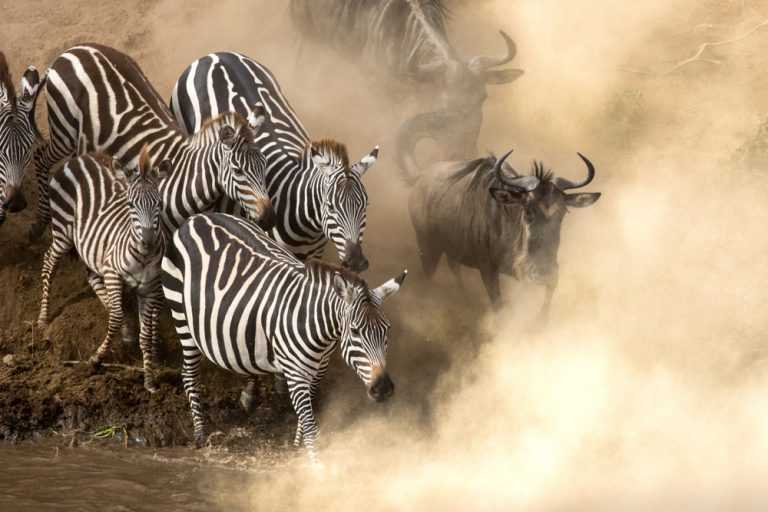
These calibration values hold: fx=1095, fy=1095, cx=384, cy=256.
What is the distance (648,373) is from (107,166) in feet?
16.1

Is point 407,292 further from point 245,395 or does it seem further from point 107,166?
point 107,166

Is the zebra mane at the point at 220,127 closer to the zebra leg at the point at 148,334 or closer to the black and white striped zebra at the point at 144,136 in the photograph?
the black and white striped zebra at the point at 144,136

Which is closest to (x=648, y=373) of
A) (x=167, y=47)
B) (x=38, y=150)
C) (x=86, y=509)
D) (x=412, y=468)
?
(x=412, y=468)

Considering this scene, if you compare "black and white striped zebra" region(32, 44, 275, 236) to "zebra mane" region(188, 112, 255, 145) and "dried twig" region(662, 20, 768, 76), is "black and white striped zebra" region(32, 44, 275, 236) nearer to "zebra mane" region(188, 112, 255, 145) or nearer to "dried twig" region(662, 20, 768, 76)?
"zebra mane" region(188, 112, 255, 145)

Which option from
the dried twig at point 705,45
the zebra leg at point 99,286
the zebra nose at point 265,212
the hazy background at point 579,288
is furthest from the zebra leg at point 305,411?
the dried twig at point 705,45

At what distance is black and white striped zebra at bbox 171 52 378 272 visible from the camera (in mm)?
8633

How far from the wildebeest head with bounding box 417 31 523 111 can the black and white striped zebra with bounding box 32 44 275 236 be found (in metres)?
2.59

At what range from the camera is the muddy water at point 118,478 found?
7.41 meters

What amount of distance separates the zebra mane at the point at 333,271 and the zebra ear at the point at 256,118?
175 centimetres

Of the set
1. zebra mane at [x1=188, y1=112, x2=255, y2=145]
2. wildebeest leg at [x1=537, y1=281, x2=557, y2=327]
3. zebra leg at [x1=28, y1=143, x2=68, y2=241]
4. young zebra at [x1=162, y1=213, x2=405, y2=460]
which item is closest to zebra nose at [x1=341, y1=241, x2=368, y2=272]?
young zebra at [x1=162, y1=213, x2=405, y2=460]

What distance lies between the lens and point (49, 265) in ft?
30.9

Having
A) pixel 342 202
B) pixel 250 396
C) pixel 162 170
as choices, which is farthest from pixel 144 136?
pixel 250 396

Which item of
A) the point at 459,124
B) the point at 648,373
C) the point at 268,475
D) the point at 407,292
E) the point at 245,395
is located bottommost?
the point at 268,475

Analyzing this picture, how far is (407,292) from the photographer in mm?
10508
